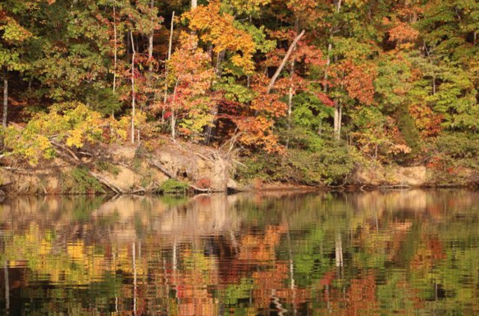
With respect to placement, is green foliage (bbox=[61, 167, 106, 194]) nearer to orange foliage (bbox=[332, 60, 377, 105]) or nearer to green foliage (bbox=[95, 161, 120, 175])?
green foliage (bbox=[95, 161, 120, 175])

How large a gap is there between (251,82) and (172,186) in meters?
9.04

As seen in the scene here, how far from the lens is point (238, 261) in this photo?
14.8m

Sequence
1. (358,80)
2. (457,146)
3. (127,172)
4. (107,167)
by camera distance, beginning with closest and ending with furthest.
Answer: (107,167), (127,172), (358,80), (457,146)

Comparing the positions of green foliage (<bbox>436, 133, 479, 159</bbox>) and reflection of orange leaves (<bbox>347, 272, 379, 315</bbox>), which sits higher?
green foliage (<bbox>436, 133, 479, 159</bbox>)

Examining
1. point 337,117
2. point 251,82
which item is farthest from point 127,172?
point 337,117

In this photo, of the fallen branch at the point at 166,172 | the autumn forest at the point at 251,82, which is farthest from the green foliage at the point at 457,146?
the fallen branch at the point at 166,172

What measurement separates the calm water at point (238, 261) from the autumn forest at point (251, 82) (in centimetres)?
960

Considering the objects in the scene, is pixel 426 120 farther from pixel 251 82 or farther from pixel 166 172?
pixel 166 172

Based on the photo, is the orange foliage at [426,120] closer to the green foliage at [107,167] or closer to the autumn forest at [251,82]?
the autumn forest at [251,82]

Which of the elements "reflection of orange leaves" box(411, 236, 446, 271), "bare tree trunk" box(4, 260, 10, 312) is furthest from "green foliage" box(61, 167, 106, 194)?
"bare tree trunk" box(4, 260, 10, 312)

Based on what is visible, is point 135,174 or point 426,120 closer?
point 135,174

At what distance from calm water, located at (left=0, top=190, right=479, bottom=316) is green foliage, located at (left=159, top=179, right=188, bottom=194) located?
324 inches

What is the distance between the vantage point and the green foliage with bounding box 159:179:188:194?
34.7 m

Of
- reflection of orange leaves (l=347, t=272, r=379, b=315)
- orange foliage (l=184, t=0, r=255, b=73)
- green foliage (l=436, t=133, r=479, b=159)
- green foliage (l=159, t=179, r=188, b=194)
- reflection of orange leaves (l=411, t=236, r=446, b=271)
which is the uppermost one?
orange foliage (l=184, t=0, r=255, b=73)
